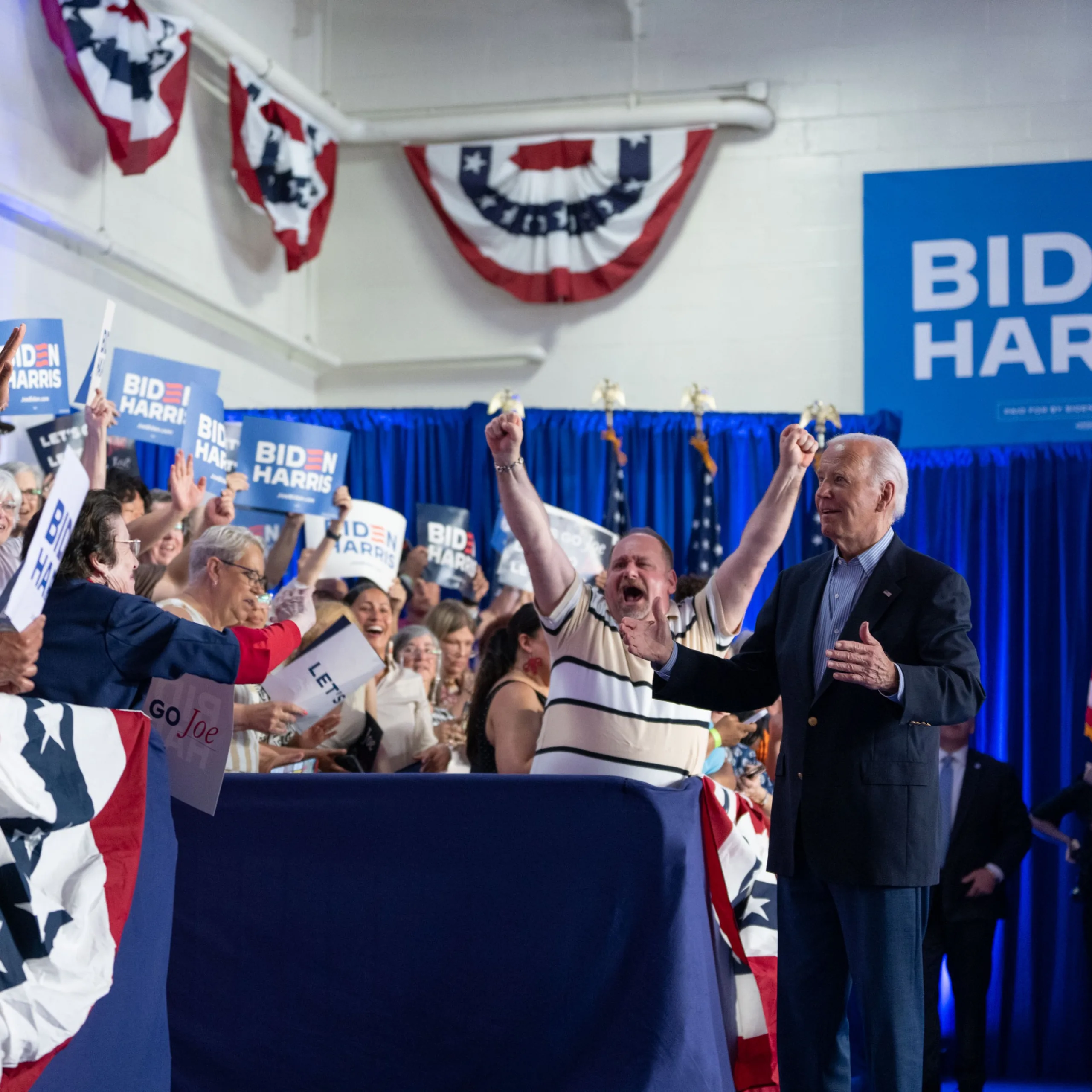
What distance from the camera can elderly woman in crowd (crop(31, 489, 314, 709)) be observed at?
7.58 feet

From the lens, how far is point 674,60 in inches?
341

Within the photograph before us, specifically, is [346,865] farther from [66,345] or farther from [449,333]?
[449,333]

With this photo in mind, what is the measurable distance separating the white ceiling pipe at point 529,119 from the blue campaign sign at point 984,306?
3.73ft

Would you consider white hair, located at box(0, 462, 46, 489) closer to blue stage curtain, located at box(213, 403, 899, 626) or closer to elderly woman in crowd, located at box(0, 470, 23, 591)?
elderly woman in crowd, located at box(0, 470, 23, 591)

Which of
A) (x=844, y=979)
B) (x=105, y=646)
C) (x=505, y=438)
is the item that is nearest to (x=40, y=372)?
(x=505, y=438)

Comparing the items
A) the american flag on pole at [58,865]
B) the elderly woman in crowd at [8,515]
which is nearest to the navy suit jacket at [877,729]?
the american flag on pole at [58,865]

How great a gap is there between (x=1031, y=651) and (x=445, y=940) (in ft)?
15.2

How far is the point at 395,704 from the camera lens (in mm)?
4547

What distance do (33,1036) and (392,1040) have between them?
807 millimetres

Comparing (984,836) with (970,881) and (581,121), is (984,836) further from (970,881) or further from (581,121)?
(581,121)

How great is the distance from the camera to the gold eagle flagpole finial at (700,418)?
269 inches

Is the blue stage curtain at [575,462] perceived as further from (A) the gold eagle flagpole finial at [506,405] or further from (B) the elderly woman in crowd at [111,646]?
(B) the elderly woman in crowd at [111,646]

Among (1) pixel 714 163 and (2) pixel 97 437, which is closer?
(2) pixel 97 437

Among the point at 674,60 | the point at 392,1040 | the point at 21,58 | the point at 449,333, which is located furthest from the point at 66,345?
the point at 392,1040
